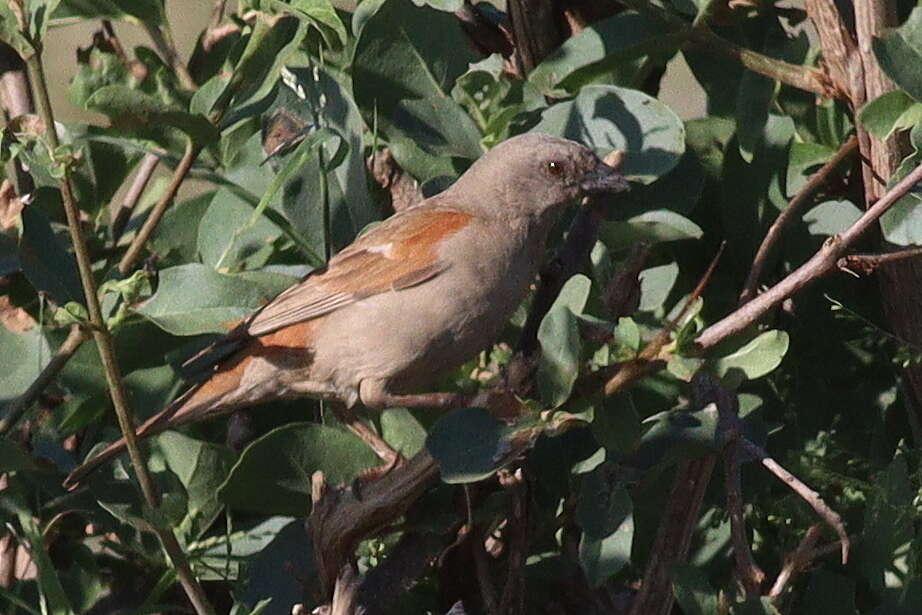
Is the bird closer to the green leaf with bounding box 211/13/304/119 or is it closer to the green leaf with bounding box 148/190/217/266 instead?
the green leaf with bounding box 148/190/217/266

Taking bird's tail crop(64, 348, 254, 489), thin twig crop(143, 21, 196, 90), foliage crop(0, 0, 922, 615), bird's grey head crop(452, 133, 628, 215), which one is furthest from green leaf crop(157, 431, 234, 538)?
thin twig crop(143, 21, 196, 90)

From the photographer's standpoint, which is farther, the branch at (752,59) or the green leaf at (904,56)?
the branch at (752,59)

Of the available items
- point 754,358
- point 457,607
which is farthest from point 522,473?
point 754,358

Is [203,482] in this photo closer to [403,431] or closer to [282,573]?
[282,573]

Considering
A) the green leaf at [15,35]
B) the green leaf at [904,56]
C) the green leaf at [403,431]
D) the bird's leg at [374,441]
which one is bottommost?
the green leaf at [403,431]

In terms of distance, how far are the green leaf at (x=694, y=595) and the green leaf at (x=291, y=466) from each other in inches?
26.9

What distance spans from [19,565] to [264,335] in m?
0.79

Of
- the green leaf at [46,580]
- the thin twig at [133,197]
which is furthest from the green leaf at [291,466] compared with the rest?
the thin twig at [133,197]

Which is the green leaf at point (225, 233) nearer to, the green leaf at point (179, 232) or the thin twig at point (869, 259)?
the green leaf at point (179, 232)

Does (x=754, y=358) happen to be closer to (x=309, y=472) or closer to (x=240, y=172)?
(x=309, y=472)

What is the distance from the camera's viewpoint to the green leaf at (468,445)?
2.61 m

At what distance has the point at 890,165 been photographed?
298cm

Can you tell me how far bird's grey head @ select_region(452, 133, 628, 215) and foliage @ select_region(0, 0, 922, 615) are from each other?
0.14 ft

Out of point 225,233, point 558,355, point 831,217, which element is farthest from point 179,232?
point 831,217
